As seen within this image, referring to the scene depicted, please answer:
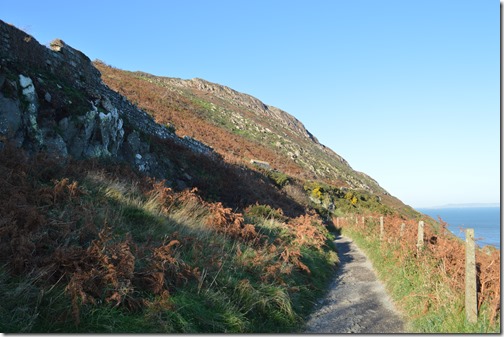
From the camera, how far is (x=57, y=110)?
387 inches

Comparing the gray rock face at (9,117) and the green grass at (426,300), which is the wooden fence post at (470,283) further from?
the gray rock face at (9,117)

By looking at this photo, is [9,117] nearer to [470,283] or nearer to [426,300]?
[426,300]

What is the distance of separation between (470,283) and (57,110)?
10.3 meters

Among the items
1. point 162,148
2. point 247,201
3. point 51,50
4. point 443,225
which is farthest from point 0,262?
point 247,201

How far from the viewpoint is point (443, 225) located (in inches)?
322

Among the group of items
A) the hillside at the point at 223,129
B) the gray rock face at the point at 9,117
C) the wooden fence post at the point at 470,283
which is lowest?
the wooden fence post at the point at 470,283

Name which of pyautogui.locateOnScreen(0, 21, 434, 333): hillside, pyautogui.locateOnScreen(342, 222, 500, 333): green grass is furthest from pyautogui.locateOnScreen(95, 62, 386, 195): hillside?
pyautogui.locateOnScreen(342, 222, 500, 333): green grass

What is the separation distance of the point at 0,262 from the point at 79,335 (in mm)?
1296

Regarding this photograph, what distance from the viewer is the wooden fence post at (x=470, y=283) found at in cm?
522

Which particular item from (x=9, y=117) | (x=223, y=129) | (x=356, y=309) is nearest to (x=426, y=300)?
(x=356, y=309)

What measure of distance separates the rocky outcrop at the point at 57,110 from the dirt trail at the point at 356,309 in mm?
6982

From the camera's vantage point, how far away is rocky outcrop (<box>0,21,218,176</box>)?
27.4 ft

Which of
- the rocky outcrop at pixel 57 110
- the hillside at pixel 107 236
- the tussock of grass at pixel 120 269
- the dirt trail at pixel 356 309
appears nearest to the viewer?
the tussock of grass at pixel 120 269

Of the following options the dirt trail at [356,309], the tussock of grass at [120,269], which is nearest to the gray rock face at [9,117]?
the tussock of grass at [120,269]
